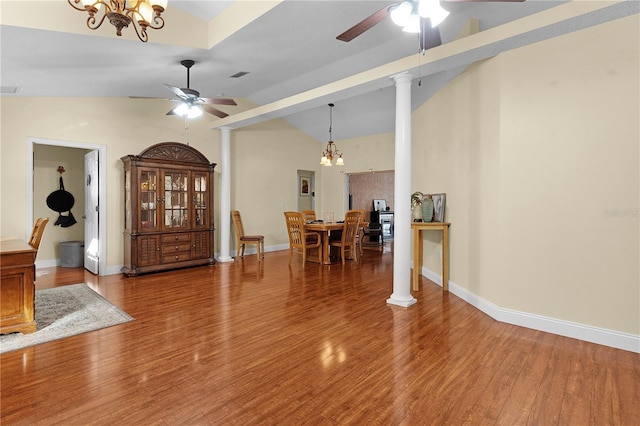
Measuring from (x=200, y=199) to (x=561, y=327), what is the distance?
18.5ft

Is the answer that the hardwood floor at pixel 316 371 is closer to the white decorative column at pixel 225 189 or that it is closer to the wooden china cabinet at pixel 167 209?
the wooden china cabinet at pixel 167 209

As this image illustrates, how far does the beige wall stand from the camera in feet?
9.27

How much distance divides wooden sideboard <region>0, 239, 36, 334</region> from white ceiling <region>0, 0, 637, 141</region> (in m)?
1.93

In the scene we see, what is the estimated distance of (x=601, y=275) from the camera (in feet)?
9.62

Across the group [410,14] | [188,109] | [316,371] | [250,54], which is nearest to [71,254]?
[188,109]

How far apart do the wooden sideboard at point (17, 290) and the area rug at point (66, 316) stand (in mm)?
102

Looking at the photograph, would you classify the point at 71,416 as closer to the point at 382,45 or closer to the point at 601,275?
the point at 601,275

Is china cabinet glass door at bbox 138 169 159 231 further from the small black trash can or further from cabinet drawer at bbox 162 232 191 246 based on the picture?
the small black trash can

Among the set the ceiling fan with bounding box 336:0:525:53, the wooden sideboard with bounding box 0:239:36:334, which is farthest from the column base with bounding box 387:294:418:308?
the wooden sideboard with bounding box 0:239:36:334

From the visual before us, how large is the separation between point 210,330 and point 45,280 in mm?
3697

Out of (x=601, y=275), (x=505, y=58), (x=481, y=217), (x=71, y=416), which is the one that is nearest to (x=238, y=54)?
(x=505, y=58)

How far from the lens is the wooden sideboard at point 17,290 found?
2963mm

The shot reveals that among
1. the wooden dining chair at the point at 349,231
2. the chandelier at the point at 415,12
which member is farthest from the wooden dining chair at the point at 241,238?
the chandelier at the point at 415,12

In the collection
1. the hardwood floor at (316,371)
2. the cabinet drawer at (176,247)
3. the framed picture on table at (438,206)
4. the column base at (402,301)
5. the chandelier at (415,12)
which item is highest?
the chandelier at (415,12)
